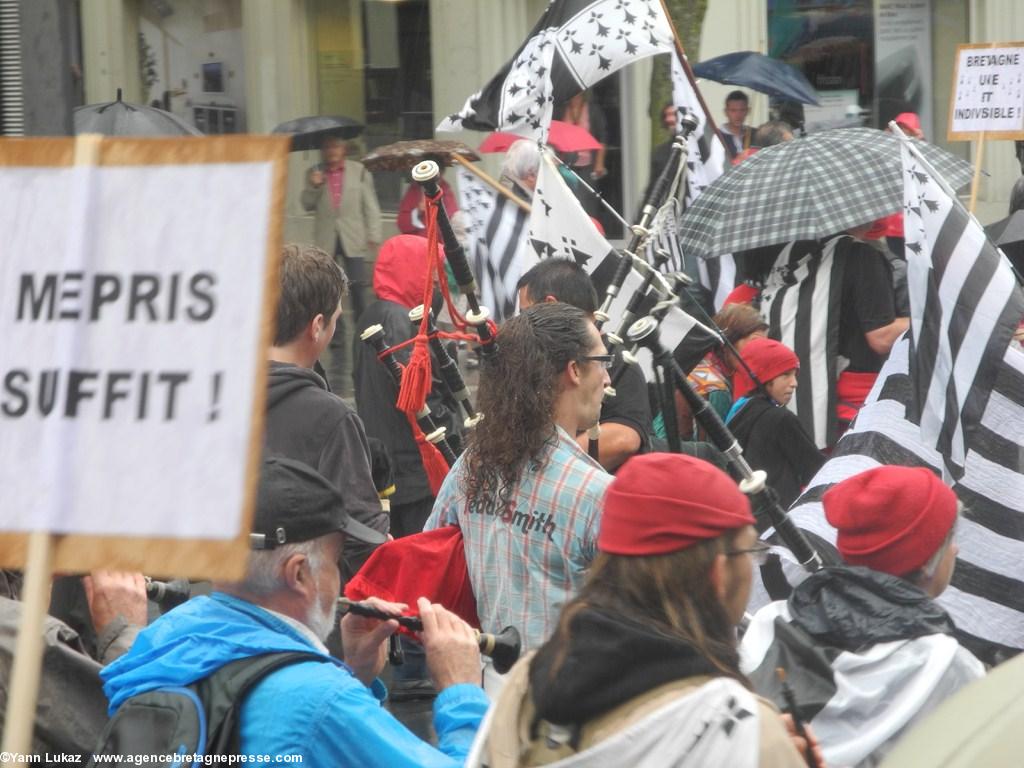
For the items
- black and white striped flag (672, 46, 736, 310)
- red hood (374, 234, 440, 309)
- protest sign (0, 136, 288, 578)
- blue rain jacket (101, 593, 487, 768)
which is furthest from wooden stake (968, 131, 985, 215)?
protest sign (0, 136, 288, 578)

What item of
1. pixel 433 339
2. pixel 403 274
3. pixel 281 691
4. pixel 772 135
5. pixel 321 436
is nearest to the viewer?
pixel 281 691

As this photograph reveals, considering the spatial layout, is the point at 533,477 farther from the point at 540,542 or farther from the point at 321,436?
the point at 321,436

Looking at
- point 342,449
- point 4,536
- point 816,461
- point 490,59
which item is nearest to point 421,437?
point 342,449

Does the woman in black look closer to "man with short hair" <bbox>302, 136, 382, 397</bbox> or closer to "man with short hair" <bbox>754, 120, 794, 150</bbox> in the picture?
"man with short hair" <bbox>754, 120, 794, 150</bbox>

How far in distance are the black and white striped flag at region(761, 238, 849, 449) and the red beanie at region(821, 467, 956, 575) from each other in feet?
10.4

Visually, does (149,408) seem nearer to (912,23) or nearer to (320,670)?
(320,670)

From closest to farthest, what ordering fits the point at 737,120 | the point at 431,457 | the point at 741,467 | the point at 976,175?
the point at 741,467, the point at 431,457, the point at 976,175, the point at 737,120

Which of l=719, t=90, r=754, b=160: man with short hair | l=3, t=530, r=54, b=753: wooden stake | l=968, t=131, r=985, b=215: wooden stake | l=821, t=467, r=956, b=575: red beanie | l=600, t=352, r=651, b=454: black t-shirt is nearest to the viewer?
l=3, t=530, r=54, b=753: wooden stake

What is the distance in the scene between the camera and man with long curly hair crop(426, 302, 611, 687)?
363cm

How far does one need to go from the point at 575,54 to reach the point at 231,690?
533 centimetres

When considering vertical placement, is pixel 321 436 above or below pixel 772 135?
below

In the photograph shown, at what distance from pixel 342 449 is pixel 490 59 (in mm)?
11942

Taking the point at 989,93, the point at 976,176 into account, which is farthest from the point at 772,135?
the point at 976,176

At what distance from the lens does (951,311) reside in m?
5.00
